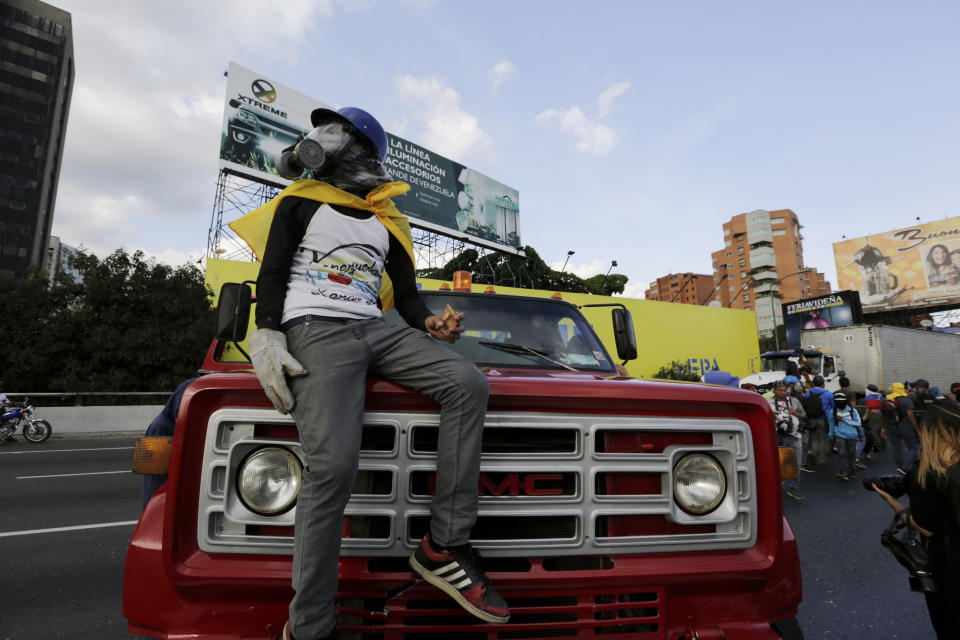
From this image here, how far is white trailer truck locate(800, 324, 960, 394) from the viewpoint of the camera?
763 inches

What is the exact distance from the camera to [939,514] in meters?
2.44

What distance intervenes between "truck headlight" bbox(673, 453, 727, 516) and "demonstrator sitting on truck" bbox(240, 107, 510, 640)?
0.75 m

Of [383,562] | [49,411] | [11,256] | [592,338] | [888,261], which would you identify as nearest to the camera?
[383,562]

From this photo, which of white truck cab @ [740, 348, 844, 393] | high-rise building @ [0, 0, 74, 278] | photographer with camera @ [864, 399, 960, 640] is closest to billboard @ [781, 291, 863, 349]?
white truck cab @ [740, 348, 844, 393]

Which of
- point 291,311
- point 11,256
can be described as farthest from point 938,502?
point 11,256


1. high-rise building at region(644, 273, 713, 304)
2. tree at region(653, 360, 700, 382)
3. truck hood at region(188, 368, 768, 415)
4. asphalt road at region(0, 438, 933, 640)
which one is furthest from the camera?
high-rise building at region(644, 273, 713, 304)

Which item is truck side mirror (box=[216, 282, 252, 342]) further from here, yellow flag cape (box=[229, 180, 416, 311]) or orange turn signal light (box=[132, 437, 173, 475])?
orange turn signal light (box=[132, 437, 173, 475])

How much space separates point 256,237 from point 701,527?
6.42ft

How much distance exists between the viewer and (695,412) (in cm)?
178

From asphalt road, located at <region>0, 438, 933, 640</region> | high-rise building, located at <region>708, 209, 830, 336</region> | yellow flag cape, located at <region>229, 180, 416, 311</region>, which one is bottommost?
asphalt road, located at <region>0, 438, 933, 640</region>

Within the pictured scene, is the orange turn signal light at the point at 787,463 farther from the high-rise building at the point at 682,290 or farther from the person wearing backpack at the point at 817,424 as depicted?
the high-rise building at the point at 682,290

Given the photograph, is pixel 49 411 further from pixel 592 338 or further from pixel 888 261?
pixel 888 261

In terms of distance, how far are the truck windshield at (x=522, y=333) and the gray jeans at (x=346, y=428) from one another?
0.95m

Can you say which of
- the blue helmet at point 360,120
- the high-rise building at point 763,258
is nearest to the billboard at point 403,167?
the blue helmet at point 360,120
